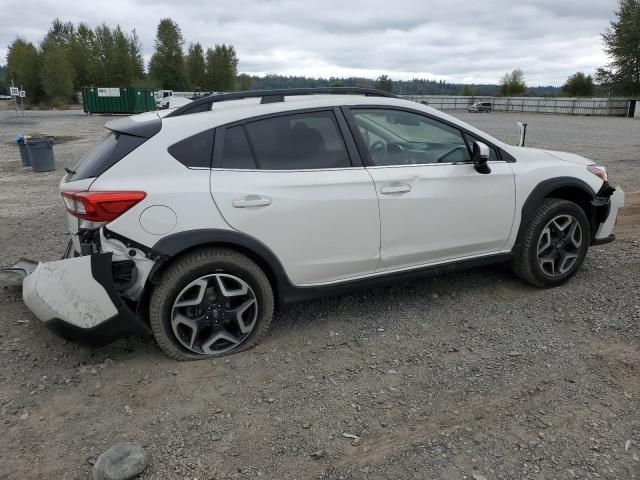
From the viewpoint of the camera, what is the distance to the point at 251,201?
10.9 feet

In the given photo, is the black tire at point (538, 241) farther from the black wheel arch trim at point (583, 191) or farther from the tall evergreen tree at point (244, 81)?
the tall evergreen tree at point (244, 81)

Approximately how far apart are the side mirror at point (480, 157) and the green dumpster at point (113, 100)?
137 ft

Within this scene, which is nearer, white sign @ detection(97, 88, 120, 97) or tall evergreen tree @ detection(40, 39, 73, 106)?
white sign @ detection(97, 88, 120, 97)

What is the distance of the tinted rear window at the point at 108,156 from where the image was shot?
10.6ft

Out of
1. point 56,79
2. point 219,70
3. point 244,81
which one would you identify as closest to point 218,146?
point 56,79

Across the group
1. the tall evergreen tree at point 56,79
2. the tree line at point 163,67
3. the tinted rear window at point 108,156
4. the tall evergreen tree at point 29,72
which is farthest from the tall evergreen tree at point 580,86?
the tinted rear window at point 108,156

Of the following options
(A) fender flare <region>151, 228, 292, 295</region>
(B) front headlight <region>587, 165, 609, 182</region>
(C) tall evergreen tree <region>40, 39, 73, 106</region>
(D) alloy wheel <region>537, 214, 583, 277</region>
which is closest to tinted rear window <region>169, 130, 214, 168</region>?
(A) fender flare <region>151, 228, 292, 295</region>

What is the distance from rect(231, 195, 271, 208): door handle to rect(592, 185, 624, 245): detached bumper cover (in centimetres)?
303

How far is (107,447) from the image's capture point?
266 centimetres

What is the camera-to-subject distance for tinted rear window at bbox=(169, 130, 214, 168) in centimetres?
327

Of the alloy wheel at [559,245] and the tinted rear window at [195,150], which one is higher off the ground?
the tinted rear window at [195,150]

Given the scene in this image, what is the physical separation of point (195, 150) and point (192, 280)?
0.82 meters

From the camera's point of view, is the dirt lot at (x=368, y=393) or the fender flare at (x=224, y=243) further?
the fender flare at (x=224, y=243)

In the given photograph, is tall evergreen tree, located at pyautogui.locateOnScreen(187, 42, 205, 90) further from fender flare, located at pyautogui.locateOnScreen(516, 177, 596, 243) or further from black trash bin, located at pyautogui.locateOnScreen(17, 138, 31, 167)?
fender flare, located at pyautogui.locateOnScreen(516, 177, 596, 243)
